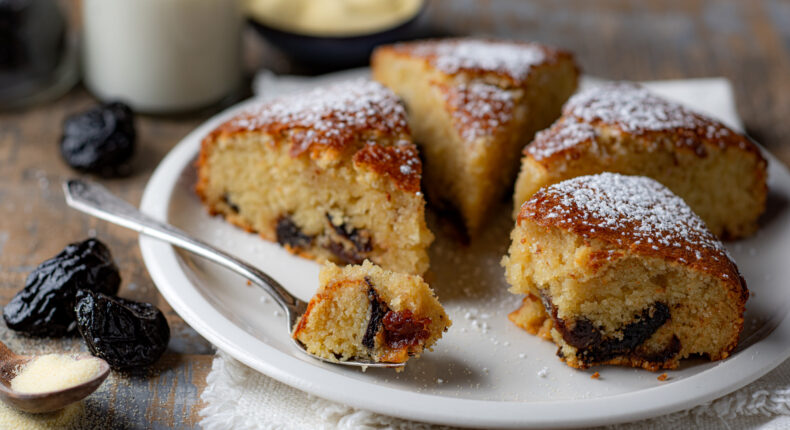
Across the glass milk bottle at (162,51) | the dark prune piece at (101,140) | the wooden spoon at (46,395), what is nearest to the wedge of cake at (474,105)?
the glass milk bottle at (162,51)

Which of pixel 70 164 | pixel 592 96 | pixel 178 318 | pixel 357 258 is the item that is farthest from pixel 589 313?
pixel 70 164

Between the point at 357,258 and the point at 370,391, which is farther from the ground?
the point at 370,391

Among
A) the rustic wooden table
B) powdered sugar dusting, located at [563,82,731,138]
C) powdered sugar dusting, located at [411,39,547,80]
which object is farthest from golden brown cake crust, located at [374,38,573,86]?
the rustic wooden table

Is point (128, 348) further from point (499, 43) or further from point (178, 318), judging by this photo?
point (499, 43)

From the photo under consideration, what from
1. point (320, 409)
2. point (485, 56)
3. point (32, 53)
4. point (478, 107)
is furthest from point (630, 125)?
point (32, 53)

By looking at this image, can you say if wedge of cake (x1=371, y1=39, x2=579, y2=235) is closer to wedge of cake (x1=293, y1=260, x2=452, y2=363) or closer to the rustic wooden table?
wedge of cake (x1=293, y1=260, x2=452, y2=363)

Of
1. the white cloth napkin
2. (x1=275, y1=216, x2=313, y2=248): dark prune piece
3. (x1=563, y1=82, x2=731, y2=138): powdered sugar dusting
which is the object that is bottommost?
(x1=275, y1=216, x2=313, y2=248): dark prune piece
